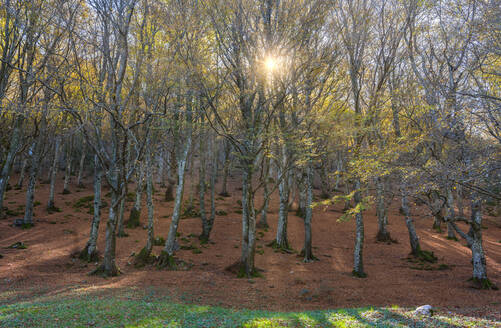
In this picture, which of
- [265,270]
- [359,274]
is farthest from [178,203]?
[359,274]

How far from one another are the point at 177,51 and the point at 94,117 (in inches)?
171

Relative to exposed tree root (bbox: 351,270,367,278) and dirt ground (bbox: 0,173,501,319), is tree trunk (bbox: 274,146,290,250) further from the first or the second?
exposed tree root (bbox: 351,270,367,278)

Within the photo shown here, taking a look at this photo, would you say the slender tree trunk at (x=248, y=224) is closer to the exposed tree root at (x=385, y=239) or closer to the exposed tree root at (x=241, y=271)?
the exposed tree root at (x=241, y=271)

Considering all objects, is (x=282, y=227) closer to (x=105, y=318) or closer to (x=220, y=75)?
(x=220, y=75)

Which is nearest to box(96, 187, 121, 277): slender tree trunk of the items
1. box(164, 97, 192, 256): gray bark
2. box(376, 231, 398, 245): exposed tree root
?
box(164, 97, 192, 256): gray bark

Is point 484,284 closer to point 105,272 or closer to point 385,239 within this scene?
point 385,239

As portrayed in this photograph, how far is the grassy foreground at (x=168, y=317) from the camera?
19.8 ft

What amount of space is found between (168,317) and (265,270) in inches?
307

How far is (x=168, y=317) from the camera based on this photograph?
22.2 ft

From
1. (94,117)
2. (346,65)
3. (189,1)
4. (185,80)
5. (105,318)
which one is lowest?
(105,318)

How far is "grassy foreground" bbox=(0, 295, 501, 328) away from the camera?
604cm

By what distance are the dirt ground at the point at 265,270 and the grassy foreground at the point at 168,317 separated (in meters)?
1.82

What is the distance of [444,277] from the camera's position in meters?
13.5

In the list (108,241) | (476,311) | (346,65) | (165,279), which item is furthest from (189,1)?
(476,311)
